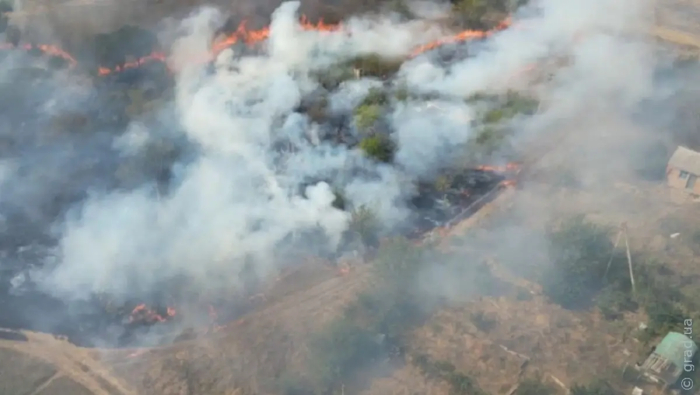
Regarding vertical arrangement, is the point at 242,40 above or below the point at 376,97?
above

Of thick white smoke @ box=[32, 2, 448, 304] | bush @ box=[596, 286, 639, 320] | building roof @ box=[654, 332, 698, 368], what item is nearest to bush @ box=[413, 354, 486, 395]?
bush @ box=[596, 286, 639, 320]

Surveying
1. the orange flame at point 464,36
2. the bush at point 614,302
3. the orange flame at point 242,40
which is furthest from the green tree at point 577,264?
the orange flame at point 464,36

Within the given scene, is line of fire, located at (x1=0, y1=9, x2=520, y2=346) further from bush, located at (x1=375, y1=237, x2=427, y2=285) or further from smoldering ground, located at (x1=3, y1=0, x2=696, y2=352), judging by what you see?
bush, located at (x1=375, y1=237, x2=427, y2=285)

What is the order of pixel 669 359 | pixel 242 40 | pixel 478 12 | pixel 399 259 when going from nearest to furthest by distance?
1. pixel 669 359
2. pixel 399 259
3. pixel 242 40
4. pixel 478 12

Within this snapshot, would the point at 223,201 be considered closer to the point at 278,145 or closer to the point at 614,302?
the point at 278,145

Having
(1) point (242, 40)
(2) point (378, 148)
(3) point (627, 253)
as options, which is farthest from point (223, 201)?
(3) point (627, 253)

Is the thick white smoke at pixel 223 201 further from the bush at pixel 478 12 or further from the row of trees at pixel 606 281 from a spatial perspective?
the bush at pixel 478 12

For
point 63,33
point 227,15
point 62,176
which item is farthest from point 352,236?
point 63,33
